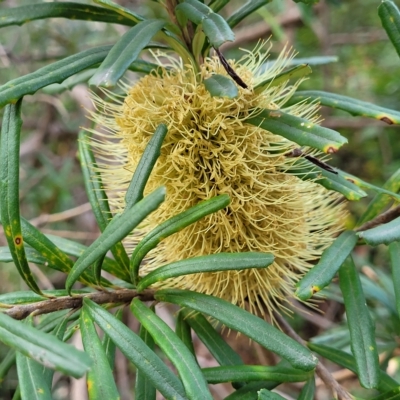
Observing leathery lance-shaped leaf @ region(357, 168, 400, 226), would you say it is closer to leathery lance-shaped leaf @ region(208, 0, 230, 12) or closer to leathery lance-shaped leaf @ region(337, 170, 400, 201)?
leathery lance-shaped leaf @ region(337, 170, 400, 201)

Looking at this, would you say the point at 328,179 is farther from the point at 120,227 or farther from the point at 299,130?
the point at 120,227

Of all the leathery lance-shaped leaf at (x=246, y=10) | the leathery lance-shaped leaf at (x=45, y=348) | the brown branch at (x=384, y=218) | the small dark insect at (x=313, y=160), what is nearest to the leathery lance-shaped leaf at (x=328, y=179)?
the small dark insect at (x=313, y=160)

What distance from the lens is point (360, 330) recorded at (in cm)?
54

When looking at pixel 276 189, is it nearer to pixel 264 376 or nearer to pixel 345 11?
pixel 264 376

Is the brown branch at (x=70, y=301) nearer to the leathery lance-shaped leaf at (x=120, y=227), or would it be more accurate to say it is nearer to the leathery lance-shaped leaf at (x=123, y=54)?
the leathery lance-shaped leaf at (x=120, y=227)

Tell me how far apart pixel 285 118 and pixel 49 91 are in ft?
1.62

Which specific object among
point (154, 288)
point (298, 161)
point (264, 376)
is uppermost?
point (298, 161)

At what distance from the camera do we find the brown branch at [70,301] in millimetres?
491

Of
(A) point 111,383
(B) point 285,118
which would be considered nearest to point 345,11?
(B) point 285,118

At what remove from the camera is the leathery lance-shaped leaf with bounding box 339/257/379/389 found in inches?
20.1

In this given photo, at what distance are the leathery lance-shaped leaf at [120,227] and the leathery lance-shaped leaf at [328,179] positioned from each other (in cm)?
24

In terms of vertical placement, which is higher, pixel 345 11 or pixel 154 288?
pixel 345 11

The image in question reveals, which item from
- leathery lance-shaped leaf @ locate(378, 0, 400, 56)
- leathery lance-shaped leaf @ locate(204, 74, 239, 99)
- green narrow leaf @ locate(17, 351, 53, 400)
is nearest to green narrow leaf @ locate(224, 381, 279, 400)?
green narrow leaf @ locate(17, 351, 53, 400)

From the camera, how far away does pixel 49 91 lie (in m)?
0.85
